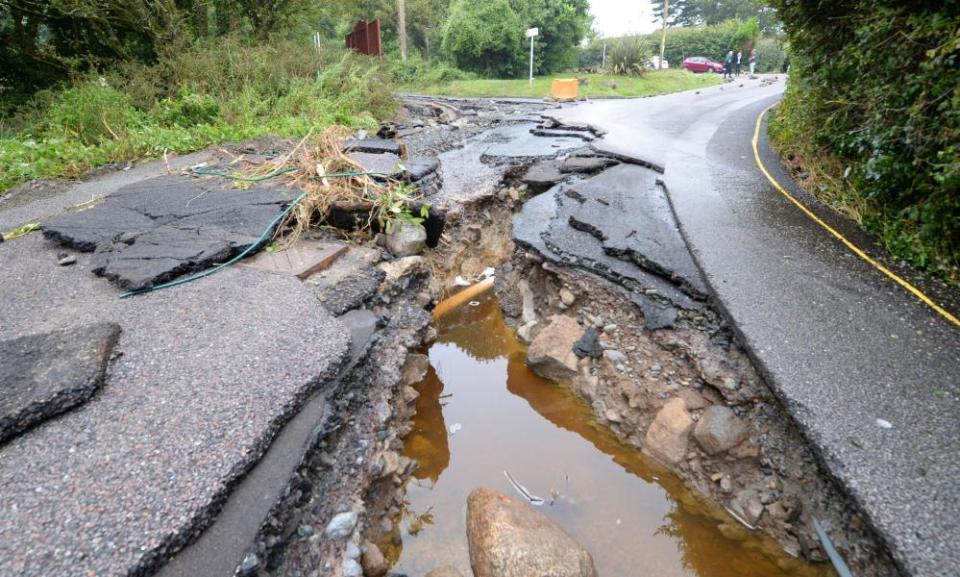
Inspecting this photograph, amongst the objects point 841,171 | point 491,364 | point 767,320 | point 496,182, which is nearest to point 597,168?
point 496,182

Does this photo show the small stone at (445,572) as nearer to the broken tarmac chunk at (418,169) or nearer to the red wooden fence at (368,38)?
the broken tarmac chunk at (418,169)

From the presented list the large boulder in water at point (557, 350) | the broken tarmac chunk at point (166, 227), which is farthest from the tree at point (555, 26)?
the large boulder in water at point (557, 350)

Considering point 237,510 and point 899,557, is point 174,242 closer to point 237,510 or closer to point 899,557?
point 237,510

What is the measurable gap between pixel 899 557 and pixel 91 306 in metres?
4.00

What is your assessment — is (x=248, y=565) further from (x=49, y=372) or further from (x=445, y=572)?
(x=49, y=372)

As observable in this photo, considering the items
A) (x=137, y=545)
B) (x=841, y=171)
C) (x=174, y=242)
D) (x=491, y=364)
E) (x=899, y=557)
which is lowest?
(x=491, y=364)

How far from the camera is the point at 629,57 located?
71.7 feet

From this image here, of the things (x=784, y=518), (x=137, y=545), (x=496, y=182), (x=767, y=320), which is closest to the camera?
(x=137, y=545)

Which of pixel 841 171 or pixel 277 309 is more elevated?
pixel 841 171

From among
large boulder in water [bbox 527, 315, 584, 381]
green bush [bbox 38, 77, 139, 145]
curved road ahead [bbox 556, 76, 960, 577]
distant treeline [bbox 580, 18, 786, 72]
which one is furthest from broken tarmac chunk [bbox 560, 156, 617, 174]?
distant treeline [bbox 580, 18, 786, 72]

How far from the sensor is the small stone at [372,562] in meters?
2.14

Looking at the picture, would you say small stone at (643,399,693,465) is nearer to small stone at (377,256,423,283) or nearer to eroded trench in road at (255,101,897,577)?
eroded trench in road at (255,101,897,577)

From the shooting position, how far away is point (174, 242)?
3535 millimetres

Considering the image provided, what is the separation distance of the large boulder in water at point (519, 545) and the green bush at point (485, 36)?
23.9 meters
